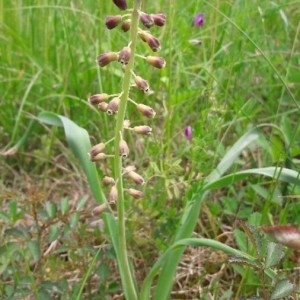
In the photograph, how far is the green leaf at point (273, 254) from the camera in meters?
1.28

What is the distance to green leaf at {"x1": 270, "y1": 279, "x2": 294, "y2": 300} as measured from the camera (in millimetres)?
1281

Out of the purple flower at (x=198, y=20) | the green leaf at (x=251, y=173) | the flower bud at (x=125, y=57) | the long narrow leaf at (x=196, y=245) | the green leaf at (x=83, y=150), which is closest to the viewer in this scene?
the flower bud at (x=125, y=57)

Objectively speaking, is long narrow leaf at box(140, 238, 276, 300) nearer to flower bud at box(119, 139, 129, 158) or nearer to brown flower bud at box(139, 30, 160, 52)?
flower bud at box(119, 139, 129, 158)

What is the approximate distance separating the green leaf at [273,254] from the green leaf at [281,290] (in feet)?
0.14

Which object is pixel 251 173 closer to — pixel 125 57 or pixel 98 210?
pixel 98 210

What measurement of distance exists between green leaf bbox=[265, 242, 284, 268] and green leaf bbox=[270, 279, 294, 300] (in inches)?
1.6

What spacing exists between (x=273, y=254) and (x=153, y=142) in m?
0.67

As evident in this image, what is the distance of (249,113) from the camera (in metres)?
2.01

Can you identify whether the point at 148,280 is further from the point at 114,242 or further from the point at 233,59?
the point at 233,59

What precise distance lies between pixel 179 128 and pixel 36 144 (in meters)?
0.52

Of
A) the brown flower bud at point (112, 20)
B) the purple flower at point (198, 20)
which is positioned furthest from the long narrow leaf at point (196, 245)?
the purple flower at point (198, 20)

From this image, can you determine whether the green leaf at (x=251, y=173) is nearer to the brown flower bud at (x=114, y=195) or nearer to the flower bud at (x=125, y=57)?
the brown flower bud at (x=114, y=195)

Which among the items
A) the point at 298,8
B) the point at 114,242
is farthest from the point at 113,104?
the point at 298,8

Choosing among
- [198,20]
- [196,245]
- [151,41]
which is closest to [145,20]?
[151,41]
